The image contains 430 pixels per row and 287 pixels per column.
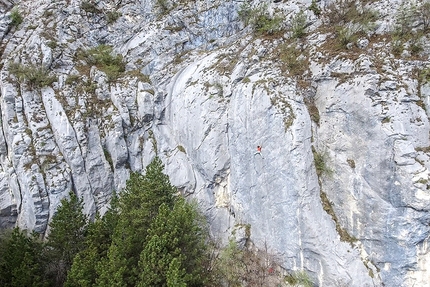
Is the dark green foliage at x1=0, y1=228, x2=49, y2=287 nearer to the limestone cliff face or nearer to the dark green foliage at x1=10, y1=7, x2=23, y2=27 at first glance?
the limestone cliff face

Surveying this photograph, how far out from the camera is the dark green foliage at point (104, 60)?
1033 inches

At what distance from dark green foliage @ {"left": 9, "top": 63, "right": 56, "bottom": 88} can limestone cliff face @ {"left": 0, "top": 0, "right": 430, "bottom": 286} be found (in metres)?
0.15

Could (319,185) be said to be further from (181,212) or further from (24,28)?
(24,28)

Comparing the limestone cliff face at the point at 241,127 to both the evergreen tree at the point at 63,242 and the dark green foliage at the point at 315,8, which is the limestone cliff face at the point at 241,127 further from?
the evergreen tree at the point at 63,242

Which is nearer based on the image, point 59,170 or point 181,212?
point 181,212

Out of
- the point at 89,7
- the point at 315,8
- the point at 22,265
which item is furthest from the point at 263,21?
the point at 22,265

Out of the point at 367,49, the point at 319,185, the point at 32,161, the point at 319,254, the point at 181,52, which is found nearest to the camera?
the point at 319,254

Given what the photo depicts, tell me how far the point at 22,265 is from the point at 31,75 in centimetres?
1600

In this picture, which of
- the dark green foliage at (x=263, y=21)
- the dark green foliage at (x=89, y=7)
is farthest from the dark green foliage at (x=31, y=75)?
the dark green foliage at (x=263, y=21)

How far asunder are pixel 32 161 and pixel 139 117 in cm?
866

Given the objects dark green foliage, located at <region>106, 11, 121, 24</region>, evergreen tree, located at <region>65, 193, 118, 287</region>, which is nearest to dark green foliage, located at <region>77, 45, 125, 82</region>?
dark green foliage, located at <region>106, 11, 121, 24</region>

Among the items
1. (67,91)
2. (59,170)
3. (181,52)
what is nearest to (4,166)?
(59,170)

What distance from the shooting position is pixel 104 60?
27.1 meters

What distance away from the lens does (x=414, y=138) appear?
14508 mm
